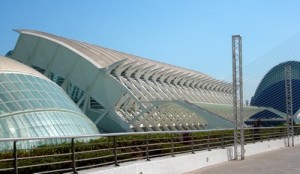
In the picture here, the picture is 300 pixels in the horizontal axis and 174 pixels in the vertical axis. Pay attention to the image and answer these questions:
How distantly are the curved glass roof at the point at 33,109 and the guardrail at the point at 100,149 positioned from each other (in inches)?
407

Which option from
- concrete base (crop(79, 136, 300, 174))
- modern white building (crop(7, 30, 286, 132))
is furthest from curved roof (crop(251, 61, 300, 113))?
concrete base (crop(79, 136, 300, 174))

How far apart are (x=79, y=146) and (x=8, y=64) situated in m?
20.8

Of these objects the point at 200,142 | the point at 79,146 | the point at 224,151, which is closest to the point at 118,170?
the point at 79,146

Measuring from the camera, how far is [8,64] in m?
30.8

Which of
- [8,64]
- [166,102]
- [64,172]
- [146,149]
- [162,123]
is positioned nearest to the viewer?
[64,172]

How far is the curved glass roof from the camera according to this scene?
25.4m

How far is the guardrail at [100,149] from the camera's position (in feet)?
32.3

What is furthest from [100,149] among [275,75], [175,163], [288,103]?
[275,75]

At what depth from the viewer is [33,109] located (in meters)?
27.5

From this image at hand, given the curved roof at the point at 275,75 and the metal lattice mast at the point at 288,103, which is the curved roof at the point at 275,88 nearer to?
the curved roof at the point at 275,75

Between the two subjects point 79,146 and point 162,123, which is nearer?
point 79,146

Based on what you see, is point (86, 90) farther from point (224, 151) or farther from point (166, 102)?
point (224, 151)

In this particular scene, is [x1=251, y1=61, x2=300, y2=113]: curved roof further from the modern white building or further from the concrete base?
the concrete base

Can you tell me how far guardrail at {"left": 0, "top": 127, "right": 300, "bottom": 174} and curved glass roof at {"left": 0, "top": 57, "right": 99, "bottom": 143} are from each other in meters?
10.3
